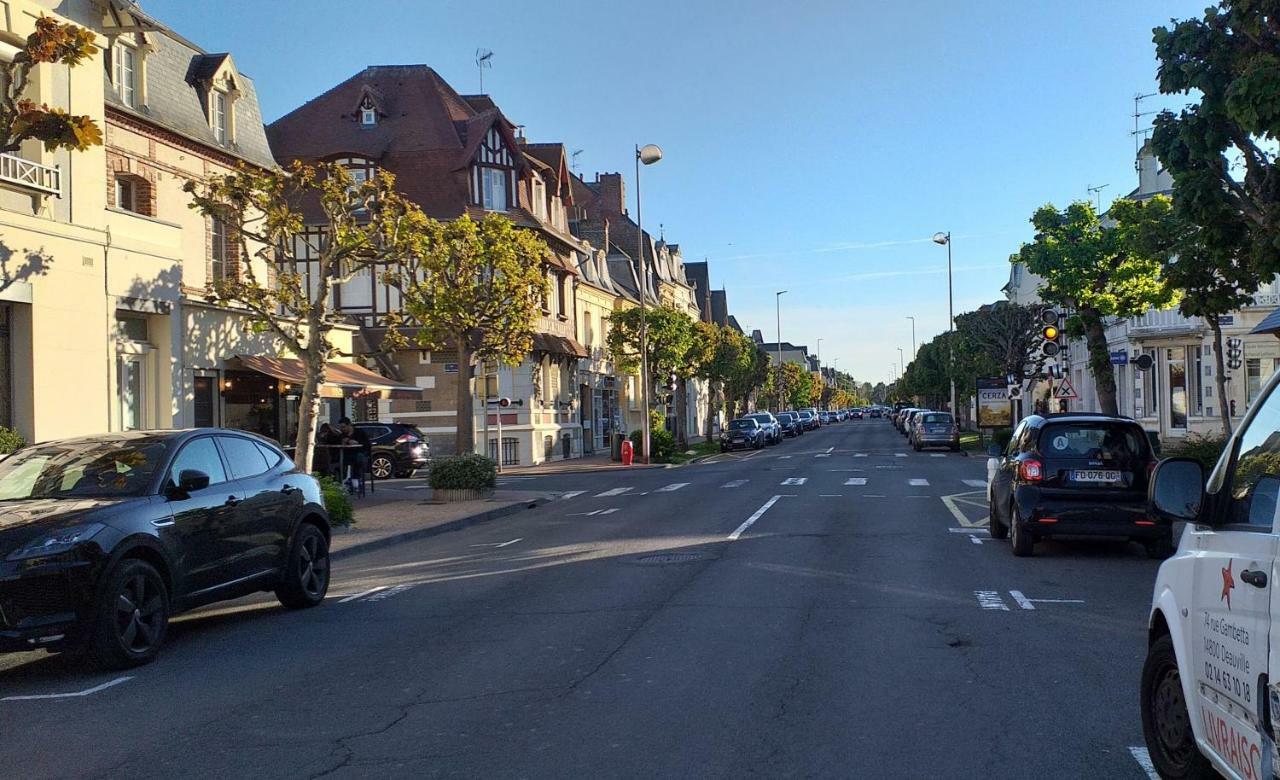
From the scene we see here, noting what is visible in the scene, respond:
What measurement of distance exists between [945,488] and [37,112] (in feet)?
61.5

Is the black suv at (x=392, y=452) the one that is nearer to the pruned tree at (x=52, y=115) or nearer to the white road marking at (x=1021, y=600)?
the pruned tree at (x=52, y=115)

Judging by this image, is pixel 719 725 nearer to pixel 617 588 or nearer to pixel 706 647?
pixel 706 647

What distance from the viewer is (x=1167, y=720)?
4.91 meters

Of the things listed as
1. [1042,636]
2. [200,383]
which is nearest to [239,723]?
[1042,636]

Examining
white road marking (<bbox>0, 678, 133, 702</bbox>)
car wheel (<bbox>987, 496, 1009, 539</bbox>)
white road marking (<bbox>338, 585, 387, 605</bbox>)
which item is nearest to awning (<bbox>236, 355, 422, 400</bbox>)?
white road marking (<bbox>338, 585, 387, 605</bbox>)

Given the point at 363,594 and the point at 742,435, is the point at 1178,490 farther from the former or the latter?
the point at 742,435

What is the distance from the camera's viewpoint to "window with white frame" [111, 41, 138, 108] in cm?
2270

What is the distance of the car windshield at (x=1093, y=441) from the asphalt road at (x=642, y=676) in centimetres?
120

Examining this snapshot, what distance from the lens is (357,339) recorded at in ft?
131

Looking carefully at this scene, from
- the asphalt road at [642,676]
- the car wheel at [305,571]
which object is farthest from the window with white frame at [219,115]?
the car wheel at [305,571]

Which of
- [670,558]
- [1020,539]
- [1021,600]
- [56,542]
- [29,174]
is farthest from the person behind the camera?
[29,174]

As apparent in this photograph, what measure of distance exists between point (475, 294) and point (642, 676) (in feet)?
71.4

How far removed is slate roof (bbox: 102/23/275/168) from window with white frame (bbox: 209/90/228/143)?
219 millimetres

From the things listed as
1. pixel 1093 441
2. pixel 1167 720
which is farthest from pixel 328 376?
pixel 1167 720
